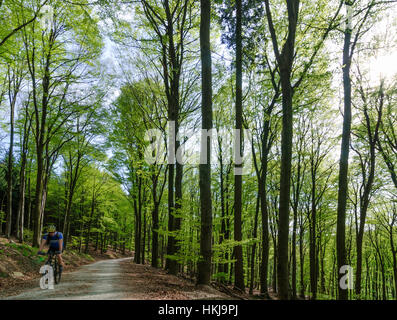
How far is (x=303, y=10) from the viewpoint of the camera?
37.8ft

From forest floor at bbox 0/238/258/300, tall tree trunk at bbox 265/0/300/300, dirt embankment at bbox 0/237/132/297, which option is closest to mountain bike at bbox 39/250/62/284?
forest floor at bbox 0/238/258/300

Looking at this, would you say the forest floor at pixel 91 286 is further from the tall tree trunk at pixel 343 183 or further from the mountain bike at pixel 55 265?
the tall tree trunk at pixel 343 183

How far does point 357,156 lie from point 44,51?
2218cm

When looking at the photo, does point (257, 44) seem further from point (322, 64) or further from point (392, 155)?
point (392, 155)

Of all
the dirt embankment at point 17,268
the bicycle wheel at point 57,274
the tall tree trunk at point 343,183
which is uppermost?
the tall tree trunk at point 343,183

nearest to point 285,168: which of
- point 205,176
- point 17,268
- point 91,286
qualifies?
point 205,176

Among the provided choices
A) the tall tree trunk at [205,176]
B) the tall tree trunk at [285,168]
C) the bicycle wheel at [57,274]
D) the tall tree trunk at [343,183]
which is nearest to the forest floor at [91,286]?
the bicycle wheel at [57,274]

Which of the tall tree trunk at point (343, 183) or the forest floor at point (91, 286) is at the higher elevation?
the tall tree trunk at point (343, 183)

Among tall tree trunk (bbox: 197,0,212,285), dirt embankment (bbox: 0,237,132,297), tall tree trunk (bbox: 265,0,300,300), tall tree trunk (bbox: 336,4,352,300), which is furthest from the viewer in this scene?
tall tree trunk (bbox: 336,4,352,300)

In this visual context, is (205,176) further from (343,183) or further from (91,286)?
(343,183)

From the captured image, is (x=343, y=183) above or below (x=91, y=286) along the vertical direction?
above

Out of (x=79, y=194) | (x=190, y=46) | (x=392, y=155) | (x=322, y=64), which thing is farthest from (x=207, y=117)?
(x=79, y=194)

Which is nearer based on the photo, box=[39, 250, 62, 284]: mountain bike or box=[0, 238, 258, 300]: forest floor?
box=[0, 238, 258, 300]: forest floor

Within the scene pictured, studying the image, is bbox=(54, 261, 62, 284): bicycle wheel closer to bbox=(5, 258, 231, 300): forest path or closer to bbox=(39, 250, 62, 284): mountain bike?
bbox=(39, 250, 62, 284): mountain bike
